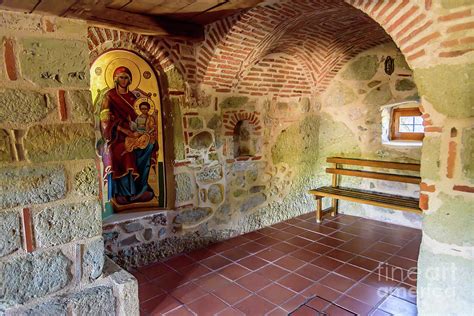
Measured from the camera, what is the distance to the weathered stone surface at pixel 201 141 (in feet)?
12.2

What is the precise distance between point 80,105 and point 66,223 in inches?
22.4

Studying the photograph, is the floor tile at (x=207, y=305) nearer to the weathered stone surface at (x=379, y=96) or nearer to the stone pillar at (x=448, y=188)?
the stone pillar at (x=448, y=188)

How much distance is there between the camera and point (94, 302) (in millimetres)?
1614

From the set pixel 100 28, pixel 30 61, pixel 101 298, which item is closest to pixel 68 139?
pixel 30 61

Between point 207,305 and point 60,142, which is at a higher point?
point 60,142

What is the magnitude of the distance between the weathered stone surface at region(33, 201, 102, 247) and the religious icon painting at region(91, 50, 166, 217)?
163 cm

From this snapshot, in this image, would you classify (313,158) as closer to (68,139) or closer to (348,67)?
(348,67)

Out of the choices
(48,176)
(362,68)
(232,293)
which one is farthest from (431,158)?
(362,68)

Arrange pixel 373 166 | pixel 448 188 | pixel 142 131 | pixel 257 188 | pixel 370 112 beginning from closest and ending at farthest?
pixel 448 188, pixel 142 131, pixel 257 188, pixel 373 166, pixel 370 112

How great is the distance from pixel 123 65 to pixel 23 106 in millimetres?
1910

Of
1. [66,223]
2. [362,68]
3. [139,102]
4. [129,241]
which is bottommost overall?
[129,241]

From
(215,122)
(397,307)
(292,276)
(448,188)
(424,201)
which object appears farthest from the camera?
(215,122)

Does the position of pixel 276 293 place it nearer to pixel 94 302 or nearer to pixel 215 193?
pixel 215 193

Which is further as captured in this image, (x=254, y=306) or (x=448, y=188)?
(x=254, y=306)
